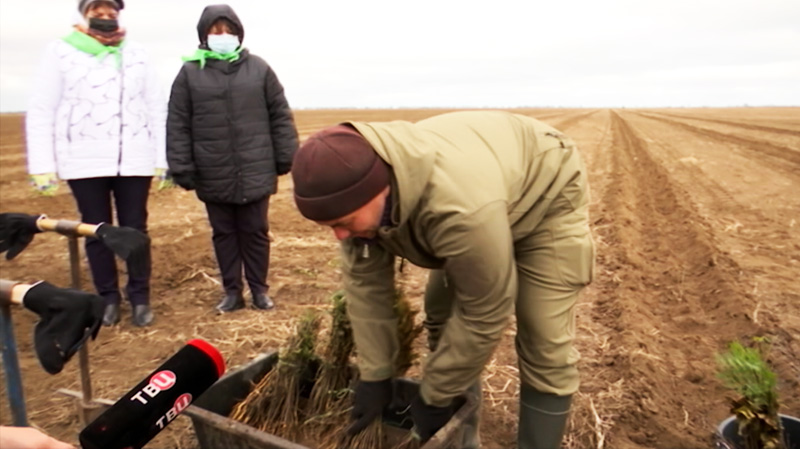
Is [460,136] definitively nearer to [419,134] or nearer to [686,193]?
[419,134]

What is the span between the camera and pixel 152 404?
5.02 feet

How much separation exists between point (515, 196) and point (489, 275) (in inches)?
12.6

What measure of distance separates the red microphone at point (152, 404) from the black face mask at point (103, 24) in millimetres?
2829

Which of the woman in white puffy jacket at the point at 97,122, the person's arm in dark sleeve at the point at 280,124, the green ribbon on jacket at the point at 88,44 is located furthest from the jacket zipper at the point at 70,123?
the person's arm in dark sleeve at the point at 280,124

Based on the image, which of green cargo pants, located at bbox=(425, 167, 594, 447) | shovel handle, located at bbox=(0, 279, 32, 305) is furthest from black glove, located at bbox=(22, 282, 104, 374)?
green cargo pants, located at bbox=(425, 167, 594, 447)

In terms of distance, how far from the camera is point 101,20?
377 cm

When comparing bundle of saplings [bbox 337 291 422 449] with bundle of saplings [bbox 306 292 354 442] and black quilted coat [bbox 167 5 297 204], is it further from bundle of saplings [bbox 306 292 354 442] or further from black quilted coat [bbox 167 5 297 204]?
black quilted coat [bbox 167 5 297 204]

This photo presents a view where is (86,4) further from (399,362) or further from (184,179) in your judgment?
(399,362)

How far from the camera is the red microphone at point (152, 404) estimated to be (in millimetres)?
1494

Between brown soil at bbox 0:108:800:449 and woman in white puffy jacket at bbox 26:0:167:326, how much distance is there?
81 cm

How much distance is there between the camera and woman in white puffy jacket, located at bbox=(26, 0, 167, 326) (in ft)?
12.3

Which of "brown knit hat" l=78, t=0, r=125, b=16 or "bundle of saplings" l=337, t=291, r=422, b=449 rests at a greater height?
"brown knit hat" l=78, t=0, r=125, b=16

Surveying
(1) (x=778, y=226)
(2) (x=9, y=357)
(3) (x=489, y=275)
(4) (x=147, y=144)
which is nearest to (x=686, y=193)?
(1) (x=778, y=226)

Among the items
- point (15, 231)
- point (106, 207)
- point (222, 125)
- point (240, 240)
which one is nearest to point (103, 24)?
point (222, 125)
